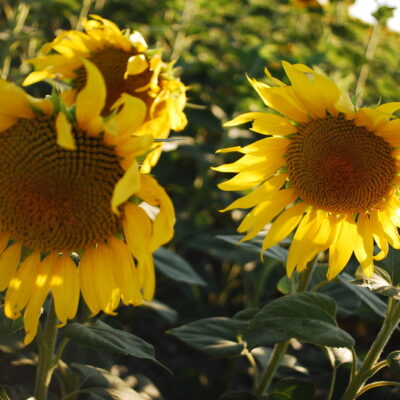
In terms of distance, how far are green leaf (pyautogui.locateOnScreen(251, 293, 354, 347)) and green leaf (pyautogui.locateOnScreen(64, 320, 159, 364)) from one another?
0.26 m

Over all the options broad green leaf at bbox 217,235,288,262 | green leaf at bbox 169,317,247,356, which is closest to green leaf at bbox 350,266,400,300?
broad green leaf at bbox 217,235,288,262

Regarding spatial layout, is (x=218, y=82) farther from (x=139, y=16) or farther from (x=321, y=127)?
(x=321, y=127)

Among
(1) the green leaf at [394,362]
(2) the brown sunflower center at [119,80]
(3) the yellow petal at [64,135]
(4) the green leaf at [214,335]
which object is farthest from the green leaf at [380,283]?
(2) the brown sunflower center at [119,80]

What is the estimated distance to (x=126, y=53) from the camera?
185 cm

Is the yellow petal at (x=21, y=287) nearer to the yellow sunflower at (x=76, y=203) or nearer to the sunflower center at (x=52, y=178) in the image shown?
the yellow sunflower at (x=76, y=203)

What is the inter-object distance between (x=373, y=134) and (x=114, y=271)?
0.70 meters

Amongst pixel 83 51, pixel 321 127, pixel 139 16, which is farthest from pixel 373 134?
pixel 139 16

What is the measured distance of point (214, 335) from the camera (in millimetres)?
1638

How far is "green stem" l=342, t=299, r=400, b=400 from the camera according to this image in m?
1.41

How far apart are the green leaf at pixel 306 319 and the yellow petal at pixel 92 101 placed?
0.58 meters

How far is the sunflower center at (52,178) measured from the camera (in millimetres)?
1137

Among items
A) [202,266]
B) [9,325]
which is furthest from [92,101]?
[202,266]

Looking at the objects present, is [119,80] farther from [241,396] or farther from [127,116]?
Answer: [241,396]

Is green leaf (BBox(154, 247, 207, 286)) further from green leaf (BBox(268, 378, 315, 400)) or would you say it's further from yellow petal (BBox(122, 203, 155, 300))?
yellow petal (BBox(122, 203, 155, 300))
